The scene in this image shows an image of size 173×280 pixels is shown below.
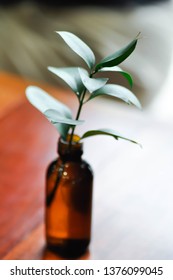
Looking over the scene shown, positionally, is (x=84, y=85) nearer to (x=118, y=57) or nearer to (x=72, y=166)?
(x=118, y=57)

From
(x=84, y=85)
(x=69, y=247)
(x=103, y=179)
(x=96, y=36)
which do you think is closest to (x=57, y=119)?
(x=84, y=85)

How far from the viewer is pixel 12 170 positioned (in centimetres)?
151

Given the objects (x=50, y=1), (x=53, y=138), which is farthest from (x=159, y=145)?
(x=50, y=1)

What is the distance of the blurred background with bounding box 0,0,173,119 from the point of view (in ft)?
8.54

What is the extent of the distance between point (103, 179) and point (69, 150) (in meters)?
0.31

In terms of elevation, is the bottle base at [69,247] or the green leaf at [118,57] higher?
the green leaf at [118,57]

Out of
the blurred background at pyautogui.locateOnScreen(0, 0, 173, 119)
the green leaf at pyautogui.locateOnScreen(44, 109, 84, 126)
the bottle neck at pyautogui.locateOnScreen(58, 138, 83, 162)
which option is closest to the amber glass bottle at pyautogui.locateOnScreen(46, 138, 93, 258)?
the bottle neck at pyautogui.locateOnScreen(58, 138, 83, 162)

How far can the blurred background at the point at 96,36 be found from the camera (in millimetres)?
2604

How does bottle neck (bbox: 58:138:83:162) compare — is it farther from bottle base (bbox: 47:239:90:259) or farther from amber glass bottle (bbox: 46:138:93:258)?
bottle base (bbox: 47:239:90:259)

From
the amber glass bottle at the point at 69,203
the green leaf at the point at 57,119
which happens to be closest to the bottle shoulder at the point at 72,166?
the amber glass bottle at the point at 69,203

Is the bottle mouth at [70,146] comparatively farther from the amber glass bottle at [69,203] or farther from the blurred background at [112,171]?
the blurred background at [112,171]
